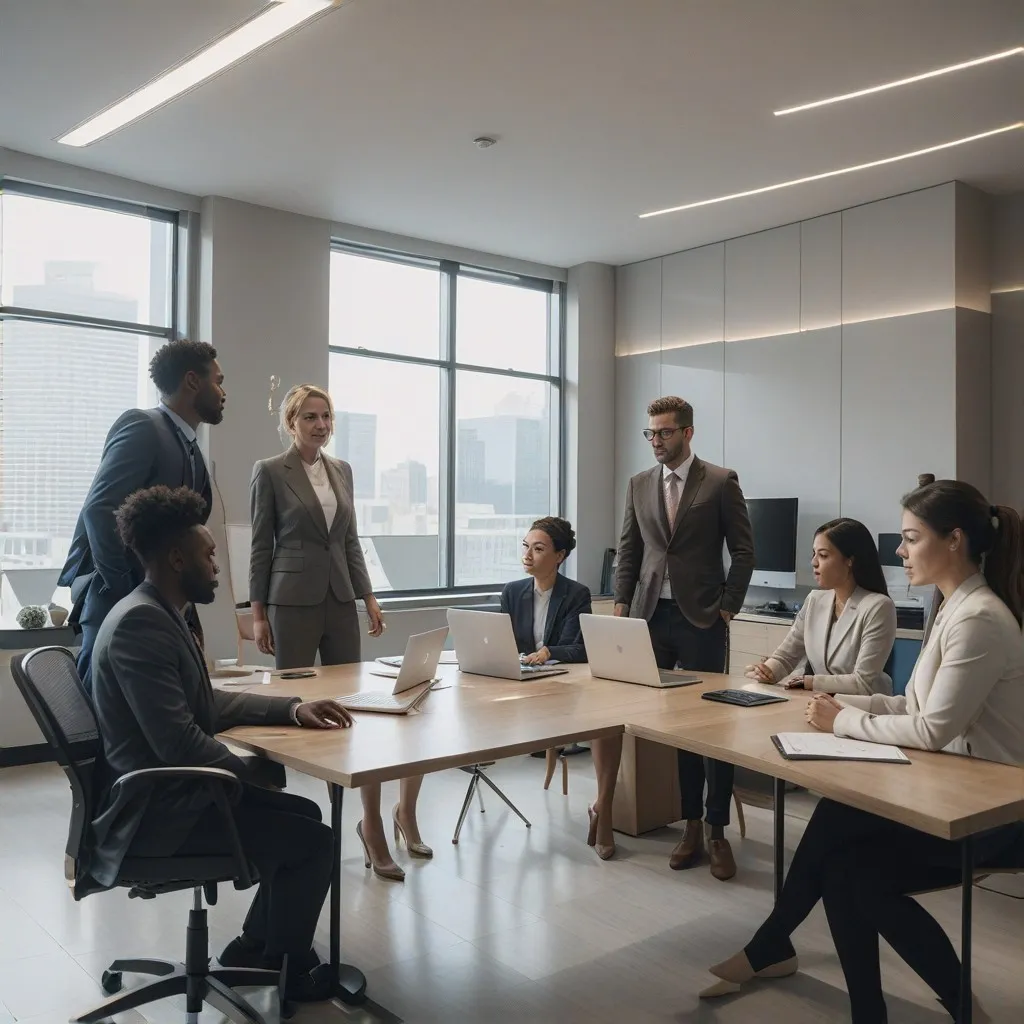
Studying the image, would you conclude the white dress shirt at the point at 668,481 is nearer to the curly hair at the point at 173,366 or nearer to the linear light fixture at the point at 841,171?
the curly hair at the point at 173,366

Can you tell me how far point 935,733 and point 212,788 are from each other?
1551 millimetres

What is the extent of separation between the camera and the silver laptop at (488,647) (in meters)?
3.22

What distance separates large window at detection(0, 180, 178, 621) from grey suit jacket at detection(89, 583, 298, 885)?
3521 mm

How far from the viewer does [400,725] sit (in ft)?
8.21

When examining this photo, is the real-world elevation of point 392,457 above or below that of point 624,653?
above

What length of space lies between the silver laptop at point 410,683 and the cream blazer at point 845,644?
3.54ft

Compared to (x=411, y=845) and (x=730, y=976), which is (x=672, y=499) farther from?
(x=730, y=976)

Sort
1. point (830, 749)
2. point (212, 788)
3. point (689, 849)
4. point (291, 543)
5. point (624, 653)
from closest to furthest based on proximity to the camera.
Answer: point (212, 788), point (830, 749), point (624, 653), point (689, 849), point (291, 543)

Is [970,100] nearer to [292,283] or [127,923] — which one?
[292,283]

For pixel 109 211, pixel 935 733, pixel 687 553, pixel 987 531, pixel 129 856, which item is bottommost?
pixel 129 856

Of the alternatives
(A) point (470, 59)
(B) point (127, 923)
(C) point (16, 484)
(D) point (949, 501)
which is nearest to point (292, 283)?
(C) point (16, 484)

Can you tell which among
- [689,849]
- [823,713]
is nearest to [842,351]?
[689,849]

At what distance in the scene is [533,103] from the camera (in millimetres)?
4371

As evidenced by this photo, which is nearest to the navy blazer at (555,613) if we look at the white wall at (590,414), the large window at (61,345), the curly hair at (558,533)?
the curly hair at (558,533)
